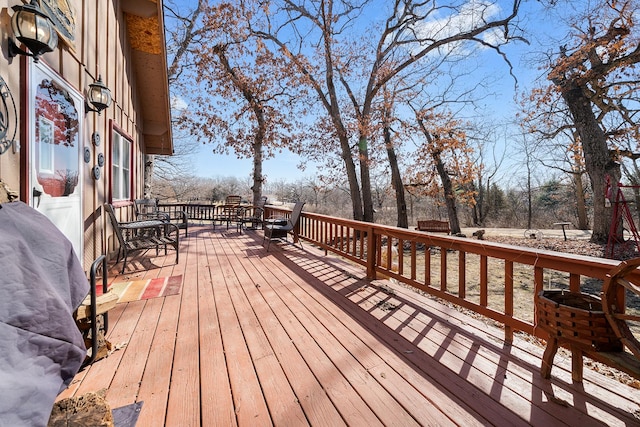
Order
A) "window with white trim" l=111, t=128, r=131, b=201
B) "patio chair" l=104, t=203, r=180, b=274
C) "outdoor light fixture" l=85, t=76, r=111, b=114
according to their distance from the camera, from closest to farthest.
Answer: "outdoor light fixture" l=85, t=76, r=111, b=114 → "patio chair" l=104, t=203, r=180, b=274 → "window with white trim" l=111, t=128, r=131, b=201

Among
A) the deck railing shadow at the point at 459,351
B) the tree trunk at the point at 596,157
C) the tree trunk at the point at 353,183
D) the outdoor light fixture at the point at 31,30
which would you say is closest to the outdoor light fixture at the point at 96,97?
the outdoor light fixture at the point at 31,30

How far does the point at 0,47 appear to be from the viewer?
72.8 inches

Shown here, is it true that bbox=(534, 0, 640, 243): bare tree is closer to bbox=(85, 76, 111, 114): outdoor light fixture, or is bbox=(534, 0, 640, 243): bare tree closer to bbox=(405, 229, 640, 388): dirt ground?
bbox=(405, 229, 640, 388): dirt ground

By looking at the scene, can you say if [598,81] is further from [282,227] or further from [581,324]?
[581,324]

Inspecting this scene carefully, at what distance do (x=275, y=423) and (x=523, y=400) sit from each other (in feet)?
4.51

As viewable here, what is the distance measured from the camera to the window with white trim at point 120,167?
4.36m

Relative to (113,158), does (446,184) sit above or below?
above

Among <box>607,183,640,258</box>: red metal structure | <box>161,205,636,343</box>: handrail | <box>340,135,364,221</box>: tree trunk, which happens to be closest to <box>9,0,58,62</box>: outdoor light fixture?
<box>161,205,636,343</box>: handrail

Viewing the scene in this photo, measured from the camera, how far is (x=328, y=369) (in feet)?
6.00

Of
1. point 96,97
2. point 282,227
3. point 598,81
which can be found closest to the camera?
point 96,97

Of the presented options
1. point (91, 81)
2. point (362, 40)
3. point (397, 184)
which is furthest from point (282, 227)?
point (362, 40)

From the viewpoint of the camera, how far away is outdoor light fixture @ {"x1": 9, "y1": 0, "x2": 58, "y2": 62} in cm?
190

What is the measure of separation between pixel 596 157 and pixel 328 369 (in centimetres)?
1096

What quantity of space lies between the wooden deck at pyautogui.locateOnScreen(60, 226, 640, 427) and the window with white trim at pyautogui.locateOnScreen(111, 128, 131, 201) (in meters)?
2.54
